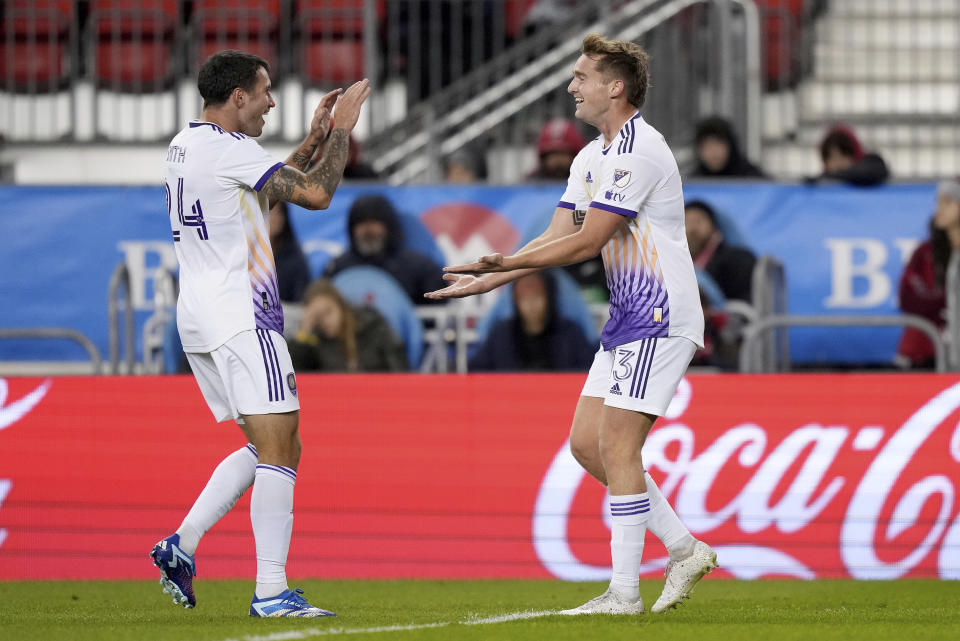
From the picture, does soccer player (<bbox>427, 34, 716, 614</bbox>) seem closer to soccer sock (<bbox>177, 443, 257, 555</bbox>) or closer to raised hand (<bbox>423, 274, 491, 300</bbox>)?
raised hand (<bbox>423, 274, 491, 300</bbox>)

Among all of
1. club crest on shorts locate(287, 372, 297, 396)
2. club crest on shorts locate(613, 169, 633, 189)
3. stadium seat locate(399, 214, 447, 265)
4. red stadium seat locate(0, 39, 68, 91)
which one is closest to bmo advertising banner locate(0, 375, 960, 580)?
stadium seat locate(399, 214, 447, 265)

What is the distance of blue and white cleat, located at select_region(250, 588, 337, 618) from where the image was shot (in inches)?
246

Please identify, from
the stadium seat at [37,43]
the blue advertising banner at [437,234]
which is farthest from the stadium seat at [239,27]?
the blue advertising banner at [437,234]

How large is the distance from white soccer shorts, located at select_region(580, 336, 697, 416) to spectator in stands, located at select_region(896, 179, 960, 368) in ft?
15.5

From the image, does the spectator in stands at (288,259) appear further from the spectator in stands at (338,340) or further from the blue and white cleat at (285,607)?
the blue and white cleat at (285,607)

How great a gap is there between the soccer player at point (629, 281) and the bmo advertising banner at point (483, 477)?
2689 millimetres

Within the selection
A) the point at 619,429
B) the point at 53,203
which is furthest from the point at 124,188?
the point at 619,429

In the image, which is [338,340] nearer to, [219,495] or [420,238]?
[420,238]

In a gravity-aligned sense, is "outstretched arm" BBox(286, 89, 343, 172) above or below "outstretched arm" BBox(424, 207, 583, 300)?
above

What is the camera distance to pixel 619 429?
6.21m

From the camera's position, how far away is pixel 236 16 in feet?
46.1

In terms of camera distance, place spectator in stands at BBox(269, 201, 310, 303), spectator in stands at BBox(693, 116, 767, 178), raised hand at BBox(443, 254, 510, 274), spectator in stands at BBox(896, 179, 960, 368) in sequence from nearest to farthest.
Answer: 1. raised hand at BBox(443, 254, 510, 274)
2. spectator in stands at BBox(896, 179, 960, 368)
3. spectator in stands at BBox(269, 201, 310, 303)
4. spectator in stands at BBox(693, 116, 767, 178)

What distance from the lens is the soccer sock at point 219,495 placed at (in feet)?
21.0

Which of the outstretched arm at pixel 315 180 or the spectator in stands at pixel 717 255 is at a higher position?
the outstretched arm at pixel 315 180
